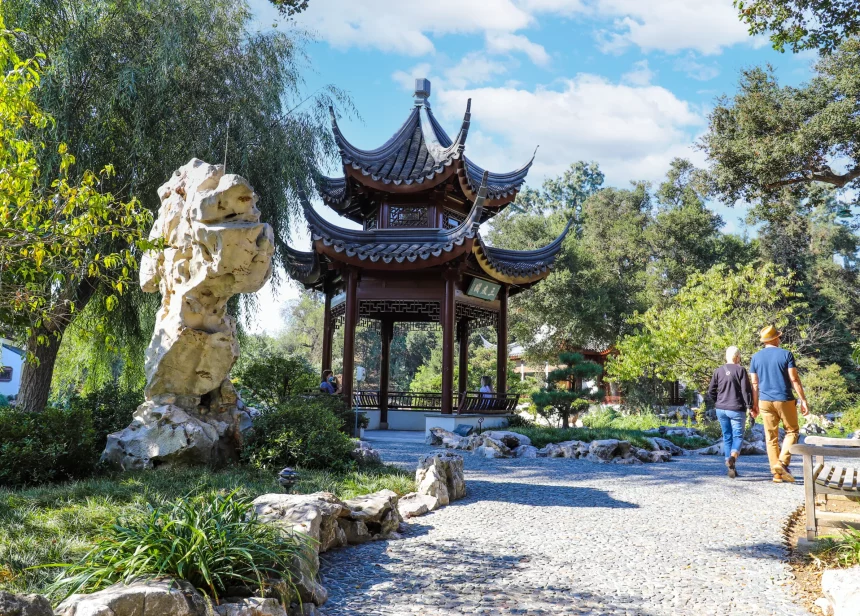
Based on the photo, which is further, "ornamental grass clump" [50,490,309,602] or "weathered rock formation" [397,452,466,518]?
"weathered rock formation" [397,452,466,518]

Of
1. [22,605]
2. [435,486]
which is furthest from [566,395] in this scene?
[22,605]

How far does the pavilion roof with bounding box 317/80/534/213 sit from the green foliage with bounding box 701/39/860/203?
178 inches

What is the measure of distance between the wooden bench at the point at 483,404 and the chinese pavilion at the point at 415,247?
3.5 inches

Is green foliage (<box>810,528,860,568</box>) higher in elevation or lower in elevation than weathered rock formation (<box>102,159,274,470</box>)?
lower

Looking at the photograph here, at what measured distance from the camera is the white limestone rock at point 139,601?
189 cm

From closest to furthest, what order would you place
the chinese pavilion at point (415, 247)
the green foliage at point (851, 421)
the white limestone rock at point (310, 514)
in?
the white limestone rock at point (310, 514)
the chinese pavilion at point (415, 247)
the green foliage at point (851, 421)

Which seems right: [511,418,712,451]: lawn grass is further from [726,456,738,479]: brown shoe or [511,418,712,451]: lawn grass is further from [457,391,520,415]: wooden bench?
[726,456,738,479]: brown shoe

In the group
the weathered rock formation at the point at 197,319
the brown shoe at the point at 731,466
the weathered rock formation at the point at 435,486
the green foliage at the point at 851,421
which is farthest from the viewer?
the green foliage at the point at 851,421

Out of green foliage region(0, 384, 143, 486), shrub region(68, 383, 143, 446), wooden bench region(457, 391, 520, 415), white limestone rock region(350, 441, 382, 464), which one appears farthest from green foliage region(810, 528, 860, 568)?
wooden bench region(457, 391, 520, 415)

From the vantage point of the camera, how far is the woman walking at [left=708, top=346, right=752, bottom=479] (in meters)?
6.17

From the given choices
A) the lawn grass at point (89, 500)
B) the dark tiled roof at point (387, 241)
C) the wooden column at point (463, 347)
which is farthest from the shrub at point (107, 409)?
the wooden column at point (463, 347)

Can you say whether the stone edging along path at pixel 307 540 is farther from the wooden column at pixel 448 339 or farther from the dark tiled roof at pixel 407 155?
the dark tiled roof at pixel 407 155

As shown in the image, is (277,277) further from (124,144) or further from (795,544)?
(795,544)

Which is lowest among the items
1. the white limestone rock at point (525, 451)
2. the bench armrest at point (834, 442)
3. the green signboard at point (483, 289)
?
the white limestone rock at point (525, 451)
